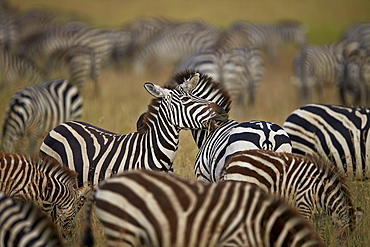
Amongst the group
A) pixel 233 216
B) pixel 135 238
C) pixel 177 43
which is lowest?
pixel 135 238

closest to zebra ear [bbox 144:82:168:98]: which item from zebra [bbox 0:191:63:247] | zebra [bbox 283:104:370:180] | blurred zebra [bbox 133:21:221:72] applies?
zebra [bbox 283:104:370:180]

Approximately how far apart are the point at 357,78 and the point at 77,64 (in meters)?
7.09

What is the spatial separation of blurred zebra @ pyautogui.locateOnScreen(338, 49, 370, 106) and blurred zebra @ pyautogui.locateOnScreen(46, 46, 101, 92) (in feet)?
21.3

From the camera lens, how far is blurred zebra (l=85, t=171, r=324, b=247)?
3.56 meters

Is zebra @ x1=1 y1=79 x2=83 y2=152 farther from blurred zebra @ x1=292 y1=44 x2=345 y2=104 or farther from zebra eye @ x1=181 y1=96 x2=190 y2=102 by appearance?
blurred zebra @ x1=292 y1=44 x2=345 y2=104

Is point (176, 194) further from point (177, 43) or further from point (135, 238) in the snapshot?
point (177, 43)

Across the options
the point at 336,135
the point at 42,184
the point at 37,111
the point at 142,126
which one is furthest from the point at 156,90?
the point at 37,111

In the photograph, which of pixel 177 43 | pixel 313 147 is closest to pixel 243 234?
pixel 313 147

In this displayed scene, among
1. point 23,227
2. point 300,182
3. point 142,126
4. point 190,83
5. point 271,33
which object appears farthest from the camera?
point 271,33

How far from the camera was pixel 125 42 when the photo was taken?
2148 cm

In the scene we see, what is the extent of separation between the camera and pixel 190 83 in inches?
248

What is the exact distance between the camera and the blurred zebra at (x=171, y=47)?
755 inches

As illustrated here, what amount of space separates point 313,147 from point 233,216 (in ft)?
11.5

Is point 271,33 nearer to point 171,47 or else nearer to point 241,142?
point 171,47
